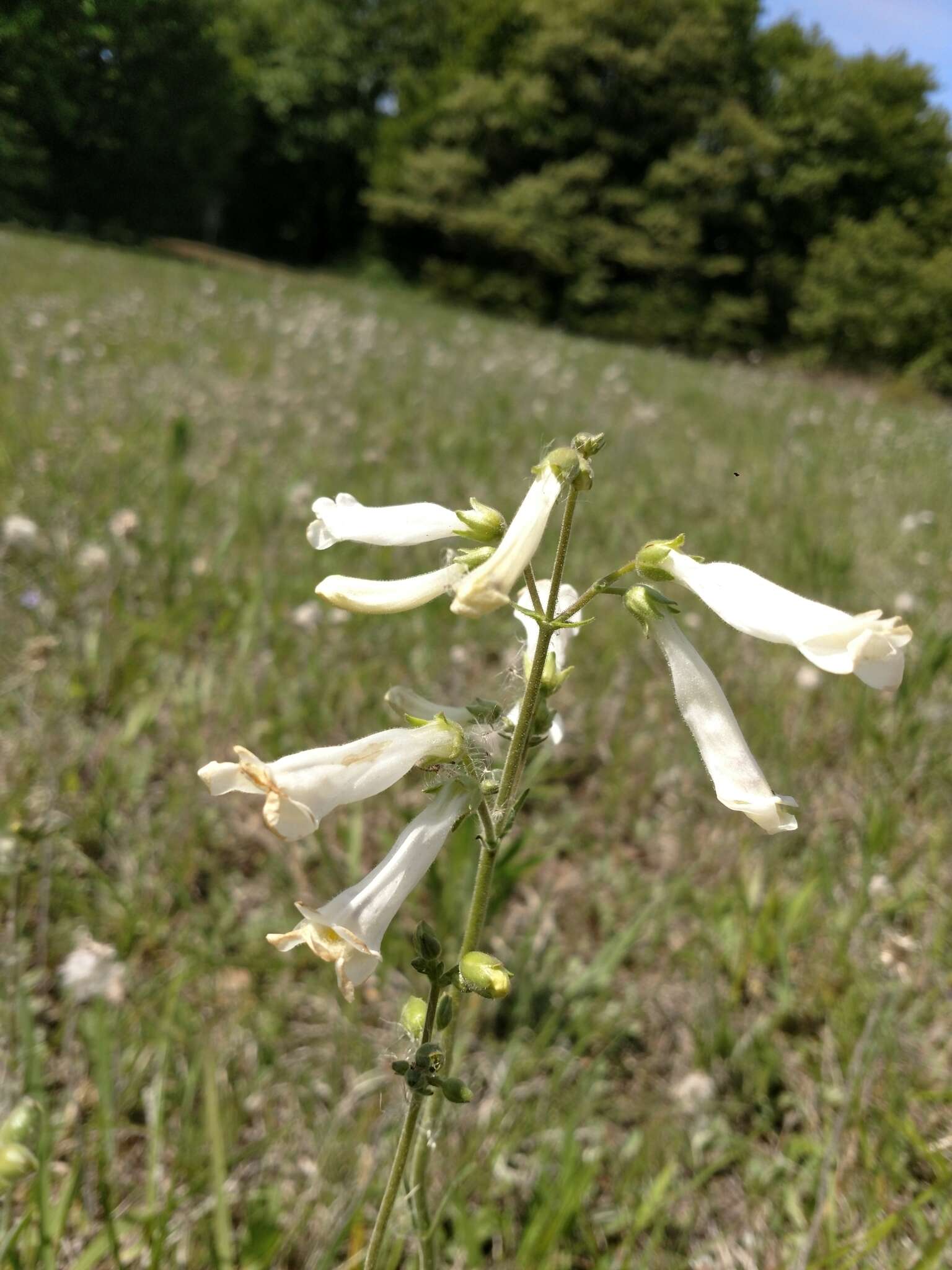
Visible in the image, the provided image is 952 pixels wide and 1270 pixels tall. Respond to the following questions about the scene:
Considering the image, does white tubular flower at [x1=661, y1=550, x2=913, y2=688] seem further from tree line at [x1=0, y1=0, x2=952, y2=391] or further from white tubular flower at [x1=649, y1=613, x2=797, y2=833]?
tree line at [x1=0, y1=0, x2=952, y2=391]

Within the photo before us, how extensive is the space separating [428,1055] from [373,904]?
23 cm

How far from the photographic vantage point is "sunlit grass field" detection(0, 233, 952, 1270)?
1.89 m

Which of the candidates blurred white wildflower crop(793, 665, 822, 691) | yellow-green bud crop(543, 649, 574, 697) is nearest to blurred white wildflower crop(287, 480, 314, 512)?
blurred white wildflower crop(793, 665, 822, 691)

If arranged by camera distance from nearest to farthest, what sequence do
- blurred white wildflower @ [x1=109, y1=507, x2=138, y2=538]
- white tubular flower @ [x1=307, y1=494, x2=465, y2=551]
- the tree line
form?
white tubular flower @ [x1=307, y1=494, x2=465, y2=551]
blurred white wildflower @ [x1=109, y1=507, x2=138, y2=538]
the tree line

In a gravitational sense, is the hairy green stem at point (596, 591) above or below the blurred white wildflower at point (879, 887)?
above

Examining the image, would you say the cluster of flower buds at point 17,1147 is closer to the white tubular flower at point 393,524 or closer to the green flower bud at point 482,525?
the white tubular flower at point 393,524

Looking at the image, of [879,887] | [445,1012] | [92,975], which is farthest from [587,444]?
[879,887]

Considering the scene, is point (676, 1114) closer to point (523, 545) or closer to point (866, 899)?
point (866, 899)

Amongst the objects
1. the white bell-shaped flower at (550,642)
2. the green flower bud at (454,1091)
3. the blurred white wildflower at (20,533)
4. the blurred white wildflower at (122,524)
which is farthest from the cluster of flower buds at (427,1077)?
the blurred white wildflower at (122,524)

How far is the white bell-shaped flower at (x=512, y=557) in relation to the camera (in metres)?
0.99

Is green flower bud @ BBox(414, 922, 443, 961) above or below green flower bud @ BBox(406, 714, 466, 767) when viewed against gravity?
below

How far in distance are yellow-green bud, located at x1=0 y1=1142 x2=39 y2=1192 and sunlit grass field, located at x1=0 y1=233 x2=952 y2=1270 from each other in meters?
0.20

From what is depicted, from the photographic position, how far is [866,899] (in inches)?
101

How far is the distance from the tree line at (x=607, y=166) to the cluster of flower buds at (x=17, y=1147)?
71.0 feet
